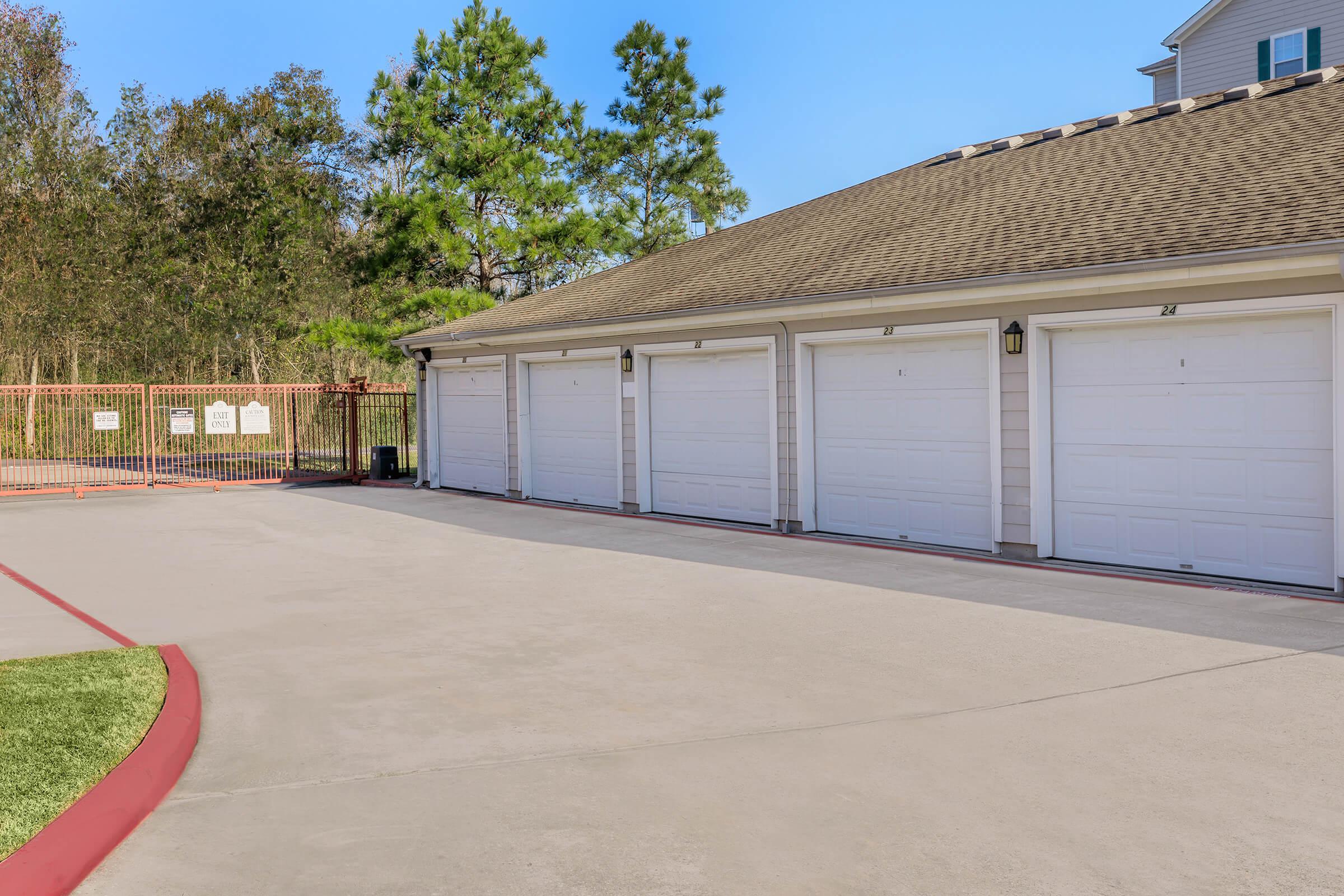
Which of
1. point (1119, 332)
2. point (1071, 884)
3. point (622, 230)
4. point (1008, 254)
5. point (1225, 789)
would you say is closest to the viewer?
point (1071, 884)

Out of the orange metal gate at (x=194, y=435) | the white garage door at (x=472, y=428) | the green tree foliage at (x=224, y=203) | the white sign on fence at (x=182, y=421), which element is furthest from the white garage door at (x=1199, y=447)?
the green tree foliage at (x=224, y=203)

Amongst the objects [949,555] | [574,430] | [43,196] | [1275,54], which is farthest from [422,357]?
[43,196]

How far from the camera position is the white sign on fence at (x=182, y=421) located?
21.2m

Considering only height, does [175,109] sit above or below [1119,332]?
above

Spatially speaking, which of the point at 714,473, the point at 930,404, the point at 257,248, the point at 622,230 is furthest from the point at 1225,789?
the point at 257,248

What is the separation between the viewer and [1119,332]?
33.6 ft

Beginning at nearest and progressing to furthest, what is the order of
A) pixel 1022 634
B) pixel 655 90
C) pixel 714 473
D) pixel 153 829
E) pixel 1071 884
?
pixel 1071 884 → pixel 153 829 → pixel 1022 634 → pixel 714 473 → pixel 655 90

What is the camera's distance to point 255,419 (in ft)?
72.4

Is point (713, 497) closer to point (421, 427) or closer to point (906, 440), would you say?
point (906, 440)

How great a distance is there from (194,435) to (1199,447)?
86.7ft

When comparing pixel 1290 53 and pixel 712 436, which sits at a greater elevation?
pixel 1290 53

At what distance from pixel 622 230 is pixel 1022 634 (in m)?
23.4

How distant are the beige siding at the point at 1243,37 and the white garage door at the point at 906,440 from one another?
13.4 m

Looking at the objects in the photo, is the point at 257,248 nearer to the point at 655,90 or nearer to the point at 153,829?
the point at 655,90
